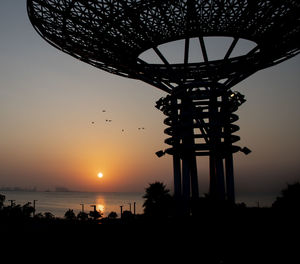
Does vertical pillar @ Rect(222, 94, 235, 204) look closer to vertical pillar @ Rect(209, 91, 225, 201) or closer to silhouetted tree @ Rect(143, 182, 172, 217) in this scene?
vertical pillar @ Rect(209, 91, 225, 201)

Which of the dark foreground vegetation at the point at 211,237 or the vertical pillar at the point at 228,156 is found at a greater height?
the vertical pillar at the point at 228,156

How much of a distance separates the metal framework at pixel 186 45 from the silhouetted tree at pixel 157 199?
17.6m

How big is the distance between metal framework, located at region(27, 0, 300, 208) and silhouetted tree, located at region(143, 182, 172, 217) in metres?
17.6

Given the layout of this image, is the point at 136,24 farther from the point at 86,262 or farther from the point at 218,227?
the point at 86,262

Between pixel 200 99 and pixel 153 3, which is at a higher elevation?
pixel 153 3

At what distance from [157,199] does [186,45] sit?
1173 inches

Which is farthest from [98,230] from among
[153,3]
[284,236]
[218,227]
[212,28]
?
[212,28]

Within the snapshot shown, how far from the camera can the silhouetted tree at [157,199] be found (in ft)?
172

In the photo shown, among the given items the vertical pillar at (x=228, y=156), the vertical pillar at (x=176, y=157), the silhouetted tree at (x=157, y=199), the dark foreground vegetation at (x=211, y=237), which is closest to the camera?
the dark foreground vegetation at (x=211, y=237)

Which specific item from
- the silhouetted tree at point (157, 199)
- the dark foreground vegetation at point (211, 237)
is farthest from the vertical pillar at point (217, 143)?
the silhouetted tree at point (157, 199)

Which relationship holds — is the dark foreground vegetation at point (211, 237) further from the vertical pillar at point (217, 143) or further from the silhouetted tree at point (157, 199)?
the silhouetted tree at point (157, 199)

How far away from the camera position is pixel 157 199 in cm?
5412

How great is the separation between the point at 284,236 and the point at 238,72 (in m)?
19.5

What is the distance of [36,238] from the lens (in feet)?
52.5
